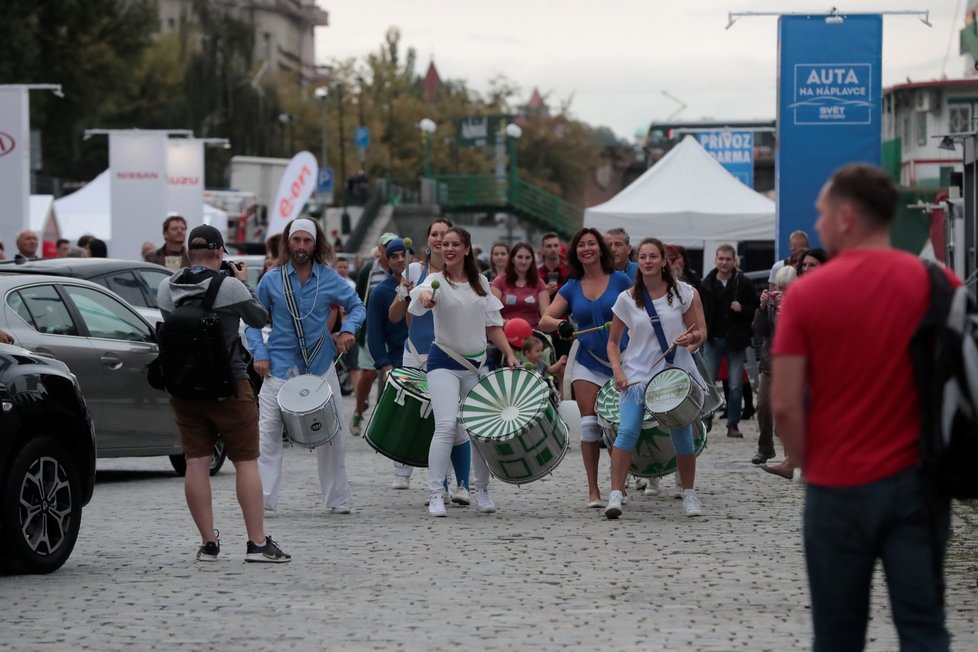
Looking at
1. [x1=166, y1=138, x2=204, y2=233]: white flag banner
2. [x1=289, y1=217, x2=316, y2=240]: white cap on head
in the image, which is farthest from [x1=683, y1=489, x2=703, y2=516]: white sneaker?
[x1=166, y1=138, x2=204, y2=233]: white flag banner

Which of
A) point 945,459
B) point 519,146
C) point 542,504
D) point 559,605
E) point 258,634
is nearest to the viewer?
point 945,459

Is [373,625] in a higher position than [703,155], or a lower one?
lower

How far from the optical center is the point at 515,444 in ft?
36.1

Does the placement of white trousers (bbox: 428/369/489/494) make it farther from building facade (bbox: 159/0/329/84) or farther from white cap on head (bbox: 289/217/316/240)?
building facade (bbox: 159/0/329/84)

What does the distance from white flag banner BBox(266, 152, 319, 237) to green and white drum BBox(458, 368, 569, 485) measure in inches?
787

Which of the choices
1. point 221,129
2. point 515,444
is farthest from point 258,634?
point 221,129

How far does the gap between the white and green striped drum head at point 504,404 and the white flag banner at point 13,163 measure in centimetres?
1293

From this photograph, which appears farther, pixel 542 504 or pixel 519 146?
pixel 519 146

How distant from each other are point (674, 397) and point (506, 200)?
5708 centimetres

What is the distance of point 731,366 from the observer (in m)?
17.6

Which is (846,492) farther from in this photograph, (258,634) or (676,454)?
(676,454)

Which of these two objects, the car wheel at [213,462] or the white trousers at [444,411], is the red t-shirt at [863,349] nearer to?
the white trousers at [444,411]

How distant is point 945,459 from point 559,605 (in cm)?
336

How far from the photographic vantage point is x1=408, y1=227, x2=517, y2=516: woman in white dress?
11.3 metres
